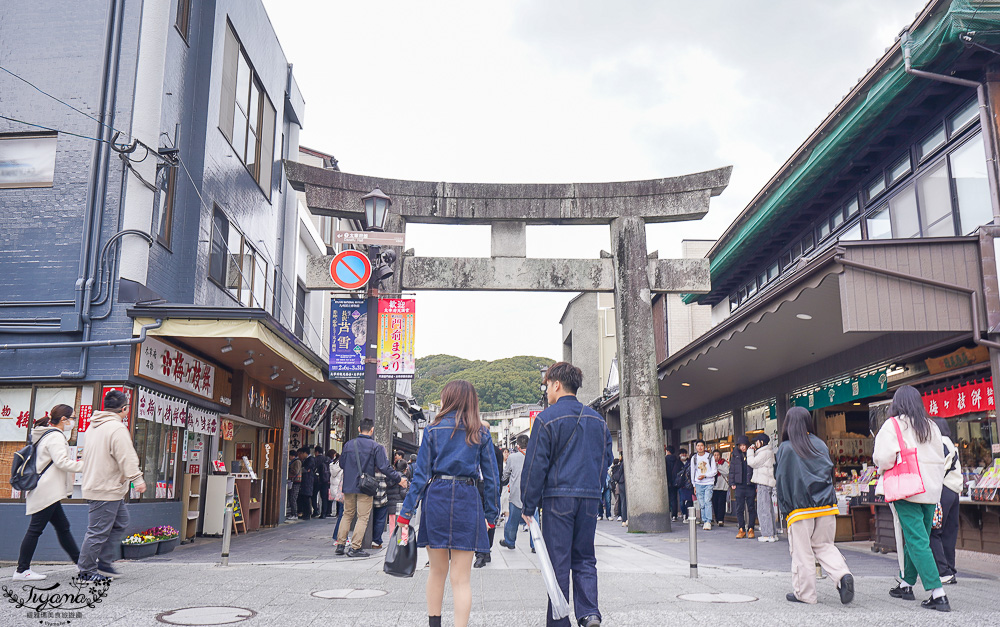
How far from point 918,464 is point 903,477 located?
175 mm

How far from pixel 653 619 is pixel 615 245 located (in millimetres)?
11157

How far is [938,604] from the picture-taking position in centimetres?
629

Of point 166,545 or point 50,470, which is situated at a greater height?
point 50,470

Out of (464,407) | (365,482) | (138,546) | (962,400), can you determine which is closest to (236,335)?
(365,482)

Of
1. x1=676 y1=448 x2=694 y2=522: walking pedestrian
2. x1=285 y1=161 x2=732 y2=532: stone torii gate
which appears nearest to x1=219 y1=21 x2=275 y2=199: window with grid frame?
x1=285 y1=161 x2=732 y2=532: stone torii gate

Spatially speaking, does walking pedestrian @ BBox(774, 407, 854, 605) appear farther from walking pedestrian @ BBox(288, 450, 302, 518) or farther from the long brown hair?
walking pedestrian @ BBox(288, 450, 302, 518)

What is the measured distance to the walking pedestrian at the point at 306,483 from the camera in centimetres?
2016

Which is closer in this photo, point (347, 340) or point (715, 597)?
point (715, 597)

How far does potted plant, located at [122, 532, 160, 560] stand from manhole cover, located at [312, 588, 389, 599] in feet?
14.0

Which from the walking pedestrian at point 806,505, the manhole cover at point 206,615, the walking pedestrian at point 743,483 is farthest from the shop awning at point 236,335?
the walking pedestrian at point 743,483

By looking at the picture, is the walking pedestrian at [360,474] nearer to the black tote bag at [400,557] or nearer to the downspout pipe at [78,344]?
the downspout pipe at [78,344]

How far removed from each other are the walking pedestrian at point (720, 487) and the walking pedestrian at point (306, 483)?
10349 millimetres

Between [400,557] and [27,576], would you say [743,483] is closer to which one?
[400,557]

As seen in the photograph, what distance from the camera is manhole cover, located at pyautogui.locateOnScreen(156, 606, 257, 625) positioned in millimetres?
5879
